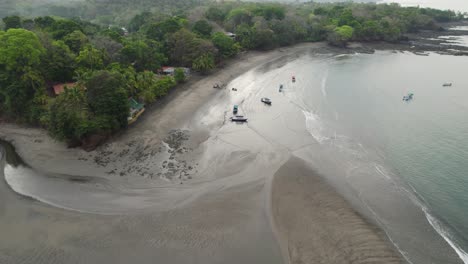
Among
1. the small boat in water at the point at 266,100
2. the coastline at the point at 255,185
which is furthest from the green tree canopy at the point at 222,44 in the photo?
the coastline at the point at 255,185

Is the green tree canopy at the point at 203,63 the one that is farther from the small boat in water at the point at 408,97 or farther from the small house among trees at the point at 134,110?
the small boat in water at the point at 408,97

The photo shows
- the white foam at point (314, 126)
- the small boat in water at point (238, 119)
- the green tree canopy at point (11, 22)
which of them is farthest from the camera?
the green tree canopy at point (11, 22)

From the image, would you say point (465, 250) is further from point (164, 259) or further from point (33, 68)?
point (33, 68)

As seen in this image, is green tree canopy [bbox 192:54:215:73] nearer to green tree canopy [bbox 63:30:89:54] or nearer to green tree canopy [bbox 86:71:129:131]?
green tree canopy [bbox 63:30:89:54]

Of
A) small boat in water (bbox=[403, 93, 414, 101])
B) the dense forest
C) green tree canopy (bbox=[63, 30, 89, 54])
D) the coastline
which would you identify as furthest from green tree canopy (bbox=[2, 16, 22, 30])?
small boat in water (bbox=[403, 93, 414, 101])

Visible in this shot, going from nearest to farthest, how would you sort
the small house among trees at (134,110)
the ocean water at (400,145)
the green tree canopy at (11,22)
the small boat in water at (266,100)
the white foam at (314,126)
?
1. the ocean water at (400,145)
2. the white foam at (314,126)
3. the small house among trees at (134,110)
4. the small boat in water at (266,100)
5. the green tree canopy at (11,22)

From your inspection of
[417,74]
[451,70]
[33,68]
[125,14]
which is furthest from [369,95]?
[125,14]
